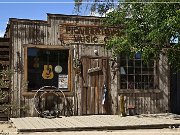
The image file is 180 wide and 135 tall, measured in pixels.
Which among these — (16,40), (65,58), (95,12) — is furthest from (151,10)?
(95,12)

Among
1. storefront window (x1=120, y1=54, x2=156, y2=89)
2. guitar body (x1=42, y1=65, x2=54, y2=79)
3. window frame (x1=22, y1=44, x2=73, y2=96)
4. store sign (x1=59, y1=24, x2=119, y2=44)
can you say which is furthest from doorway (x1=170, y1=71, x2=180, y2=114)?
guitar body (x1=42, y1=65, x2=54, y2=79)

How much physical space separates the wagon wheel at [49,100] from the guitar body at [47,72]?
47 centimetres

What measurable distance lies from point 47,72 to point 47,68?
0.54ft

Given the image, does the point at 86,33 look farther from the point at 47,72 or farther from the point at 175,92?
the point at 175,92

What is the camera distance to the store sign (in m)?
16.0

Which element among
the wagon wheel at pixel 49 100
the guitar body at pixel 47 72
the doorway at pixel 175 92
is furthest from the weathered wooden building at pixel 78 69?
the doorway at pixel 175 92

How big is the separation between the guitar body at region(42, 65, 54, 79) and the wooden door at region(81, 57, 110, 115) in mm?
1316

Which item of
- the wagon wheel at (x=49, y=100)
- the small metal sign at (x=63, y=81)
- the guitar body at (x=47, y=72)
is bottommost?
the wagon wheel at (x=49, y=100)

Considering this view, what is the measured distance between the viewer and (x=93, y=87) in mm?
16297

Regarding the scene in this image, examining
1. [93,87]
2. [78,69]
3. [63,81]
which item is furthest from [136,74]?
[63,81]

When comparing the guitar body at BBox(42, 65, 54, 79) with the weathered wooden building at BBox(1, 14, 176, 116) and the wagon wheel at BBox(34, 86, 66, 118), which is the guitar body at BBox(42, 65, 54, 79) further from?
the wagon wheel at BBox(34, 86, 66, 118)

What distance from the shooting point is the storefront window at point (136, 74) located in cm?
1689

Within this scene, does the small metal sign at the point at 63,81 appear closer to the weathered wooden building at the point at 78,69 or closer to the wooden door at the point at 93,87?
the weathered wooden building at the point at 78,69

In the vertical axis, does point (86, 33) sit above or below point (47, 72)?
above
